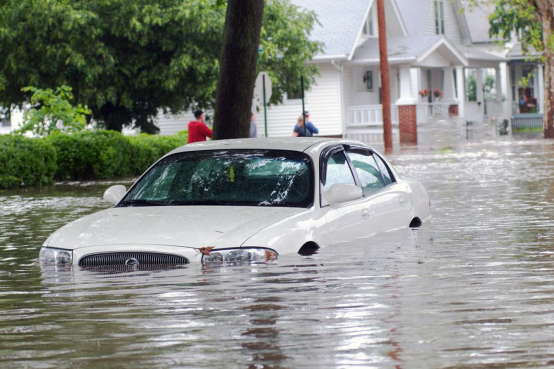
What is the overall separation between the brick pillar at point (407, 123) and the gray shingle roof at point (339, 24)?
3448 mm

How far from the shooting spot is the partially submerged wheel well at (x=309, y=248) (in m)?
8.17

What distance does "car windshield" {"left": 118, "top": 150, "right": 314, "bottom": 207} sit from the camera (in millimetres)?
8766

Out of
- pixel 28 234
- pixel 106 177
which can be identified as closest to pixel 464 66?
pixel 106 177

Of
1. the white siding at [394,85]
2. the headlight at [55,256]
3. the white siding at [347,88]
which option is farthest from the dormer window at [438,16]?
the headlight at [55,256]

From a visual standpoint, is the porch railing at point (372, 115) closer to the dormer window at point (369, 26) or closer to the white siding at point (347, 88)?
the white siding at point (347, 88)

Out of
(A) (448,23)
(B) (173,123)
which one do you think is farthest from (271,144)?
(A) (448,23)

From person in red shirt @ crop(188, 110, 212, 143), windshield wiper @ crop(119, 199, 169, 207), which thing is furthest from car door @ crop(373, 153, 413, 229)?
person in red shirt @ crop(188, 110, 212, 143)

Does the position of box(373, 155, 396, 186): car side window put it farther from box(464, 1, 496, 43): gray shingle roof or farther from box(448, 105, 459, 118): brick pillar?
box(464, 1, 496, 43): gray shingle roof

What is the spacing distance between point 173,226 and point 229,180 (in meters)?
1.16

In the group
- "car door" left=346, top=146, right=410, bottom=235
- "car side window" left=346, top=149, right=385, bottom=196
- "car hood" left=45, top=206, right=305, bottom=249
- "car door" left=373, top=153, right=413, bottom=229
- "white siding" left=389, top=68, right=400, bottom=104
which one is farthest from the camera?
"white siding" left=389, top=68, right=400, bottom=104

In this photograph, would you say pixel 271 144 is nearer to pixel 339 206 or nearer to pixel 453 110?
pixel 339 206

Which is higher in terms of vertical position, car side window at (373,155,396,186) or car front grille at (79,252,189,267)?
car side window at (373,155,396,186)

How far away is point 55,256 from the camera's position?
8.22 m

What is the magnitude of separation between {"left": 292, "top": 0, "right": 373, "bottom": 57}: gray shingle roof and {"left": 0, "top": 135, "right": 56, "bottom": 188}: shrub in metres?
23.0
